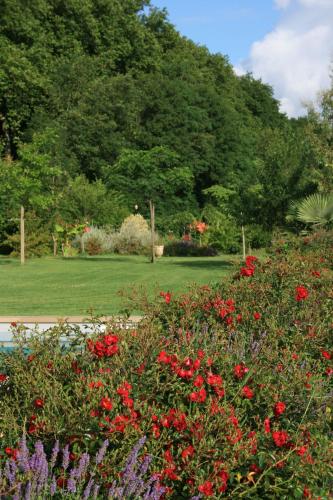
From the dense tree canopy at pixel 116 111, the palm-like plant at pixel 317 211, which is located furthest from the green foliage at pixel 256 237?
the palm-like plant at pixel 317 211

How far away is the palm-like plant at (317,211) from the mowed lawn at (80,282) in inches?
84.7

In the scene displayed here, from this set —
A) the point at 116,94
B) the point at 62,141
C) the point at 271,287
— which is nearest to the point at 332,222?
the point at 271,287

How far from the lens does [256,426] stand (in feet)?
8.66

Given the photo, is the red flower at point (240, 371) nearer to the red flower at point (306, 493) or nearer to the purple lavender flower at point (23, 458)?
the red flower at point (306, 493)

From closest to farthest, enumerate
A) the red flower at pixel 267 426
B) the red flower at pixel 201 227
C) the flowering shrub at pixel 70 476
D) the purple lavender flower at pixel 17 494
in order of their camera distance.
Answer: the purple lavender flower at pixel 17 494
the flowering shrub at pixel 70 476
the red flower at pixel 267 426
the red flower at pixel 201 227

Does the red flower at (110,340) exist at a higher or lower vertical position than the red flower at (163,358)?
higher

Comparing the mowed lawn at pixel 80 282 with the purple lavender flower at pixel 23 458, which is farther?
the mowed lawn at pixel 80 282

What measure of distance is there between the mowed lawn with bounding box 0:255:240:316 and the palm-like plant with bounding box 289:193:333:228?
2.15m

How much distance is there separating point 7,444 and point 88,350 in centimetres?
53

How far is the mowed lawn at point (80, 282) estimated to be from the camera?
9625mm

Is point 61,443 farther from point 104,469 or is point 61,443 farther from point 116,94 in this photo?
point 116,94

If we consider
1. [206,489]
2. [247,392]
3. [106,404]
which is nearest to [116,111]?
[247,392]

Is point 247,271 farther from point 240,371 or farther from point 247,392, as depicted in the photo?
point 247,392

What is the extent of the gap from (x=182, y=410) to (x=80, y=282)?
38.2 feet
